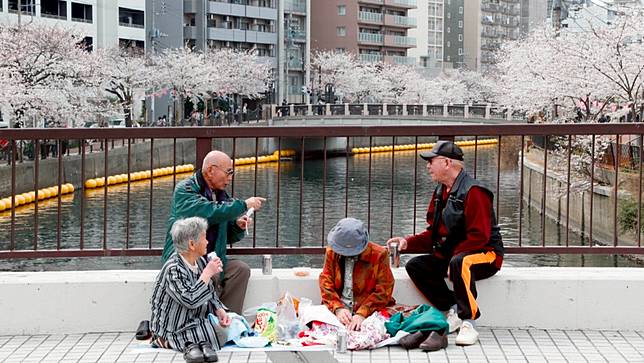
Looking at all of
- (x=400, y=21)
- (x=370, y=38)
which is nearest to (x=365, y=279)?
(x=370, y=38)

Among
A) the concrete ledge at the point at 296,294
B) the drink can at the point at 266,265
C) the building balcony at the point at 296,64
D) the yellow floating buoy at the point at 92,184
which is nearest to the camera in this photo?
the concrete ledge at the point at 296,294

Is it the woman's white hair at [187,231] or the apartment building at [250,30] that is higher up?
the apartment building at [250,30]

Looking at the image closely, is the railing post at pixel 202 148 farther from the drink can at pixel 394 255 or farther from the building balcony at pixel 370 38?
the building balcony at pixel 370 38

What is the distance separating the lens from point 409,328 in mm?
6770

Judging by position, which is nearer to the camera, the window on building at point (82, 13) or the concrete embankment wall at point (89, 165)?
the concrete embankment wall at point (89, 165)

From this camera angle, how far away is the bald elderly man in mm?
6934

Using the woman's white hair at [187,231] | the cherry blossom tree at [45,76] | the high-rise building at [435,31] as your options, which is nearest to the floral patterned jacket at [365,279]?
the woman's white hair at [187,231]

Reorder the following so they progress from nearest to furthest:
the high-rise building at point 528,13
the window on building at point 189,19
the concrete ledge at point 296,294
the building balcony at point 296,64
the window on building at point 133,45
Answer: the concrete ledge at point 296,294 < the window on building at point 133,45 < the window on building at point 189,19 < the building balcony at point 296,64 < the high-rise building at point 528,13

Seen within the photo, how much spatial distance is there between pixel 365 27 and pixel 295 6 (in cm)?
1431

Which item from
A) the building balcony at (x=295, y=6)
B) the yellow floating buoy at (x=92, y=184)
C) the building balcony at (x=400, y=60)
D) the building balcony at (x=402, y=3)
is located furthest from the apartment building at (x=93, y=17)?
the building balcony at (x=402, y=3)

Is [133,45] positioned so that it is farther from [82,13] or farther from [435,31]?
[435,31]

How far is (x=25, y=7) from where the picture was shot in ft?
189

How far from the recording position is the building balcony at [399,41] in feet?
366

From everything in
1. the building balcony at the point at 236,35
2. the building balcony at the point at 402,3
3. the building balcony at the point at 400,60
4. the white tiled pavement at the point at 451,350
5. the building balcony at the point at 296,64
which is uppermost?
the building balcony at the point at 402,3
